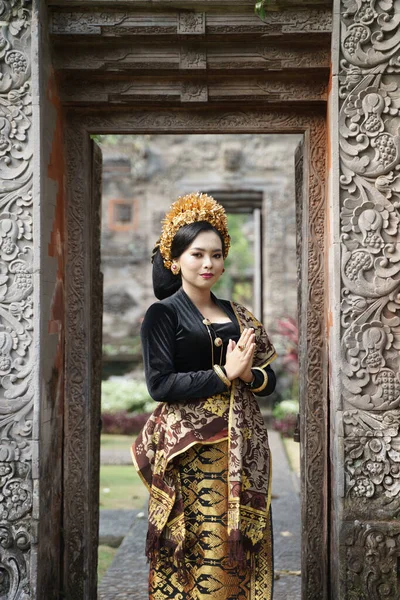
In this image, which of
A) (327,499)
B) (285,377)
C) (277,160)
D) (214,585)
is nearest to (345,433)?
(327,499)

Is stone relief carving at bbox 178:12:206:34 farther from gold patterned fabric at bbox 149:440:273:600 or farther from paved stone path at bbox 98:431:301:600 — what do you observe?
paved stone path at bbox 98:431:301:600

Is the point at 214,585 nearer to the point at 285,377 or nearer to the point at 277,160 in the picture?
the point at 285,377

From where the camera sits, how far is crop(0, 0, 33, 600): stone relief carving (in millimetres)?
3693

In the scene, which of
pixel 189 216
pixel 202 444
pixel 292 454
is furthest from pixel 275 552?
pixel 292 454

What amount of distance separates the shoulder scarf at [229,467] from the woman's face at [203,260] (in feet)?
1.69

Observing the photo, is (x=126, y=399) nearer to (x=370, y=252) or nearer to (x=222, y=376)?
(x=370, y=252)

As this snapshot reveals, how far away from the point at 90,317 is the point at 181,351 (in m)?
1.06

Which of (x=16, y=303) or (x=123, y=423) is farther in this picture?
(x=123, y=423)

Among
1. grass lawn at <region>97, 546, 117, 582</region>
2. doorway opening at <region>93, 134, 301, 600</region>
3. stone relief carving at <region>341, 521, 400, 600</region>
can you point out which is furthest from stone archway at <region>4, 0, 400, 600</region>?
doorway opening at <region>93, 134, 301, 600</region>

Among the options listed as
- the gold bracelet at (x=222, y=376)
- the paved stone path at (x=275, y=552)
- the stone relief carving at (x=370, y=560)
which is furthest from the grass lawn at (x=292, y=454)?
the gold bracelet at (x=222, y=376)

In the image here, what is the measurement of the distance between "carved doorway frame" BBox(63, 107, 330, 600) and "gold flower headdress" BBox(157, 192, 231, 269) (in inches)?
32.6

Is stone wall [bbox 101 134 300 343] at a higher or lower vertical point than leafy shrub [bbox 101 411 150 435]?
higher

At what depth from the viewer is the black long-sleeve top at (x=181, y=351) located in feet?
10.9

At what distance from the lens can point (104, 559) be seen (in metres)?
5.68
